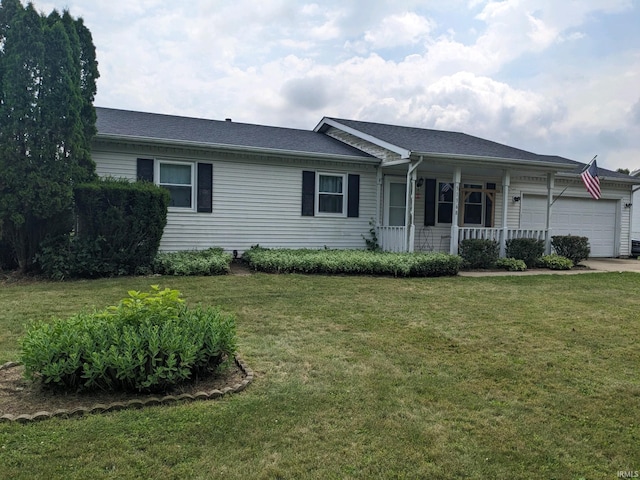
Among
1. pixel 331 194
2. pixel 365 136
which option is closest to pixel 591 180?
pixel 365 136

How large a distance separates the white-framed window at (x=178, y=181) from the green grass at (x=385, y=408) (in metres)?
4.57

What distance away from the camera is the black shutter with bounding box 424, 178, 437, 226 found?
12633 mm

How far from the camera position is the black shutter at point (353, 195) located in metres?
12.0

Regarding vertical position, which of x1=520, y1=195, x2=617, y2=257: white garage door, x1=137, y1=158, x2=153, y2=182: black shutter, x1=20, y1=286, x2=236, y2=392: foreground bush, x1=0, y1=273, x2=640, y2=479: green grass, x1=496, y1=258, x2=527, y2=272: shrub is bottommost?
x1=0, y1=273, x2=640, y2=479: green grass

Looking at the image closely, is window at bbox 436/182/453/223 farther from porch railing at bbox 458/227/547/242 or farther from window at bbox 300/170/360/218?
window at bbox 300/170/360/218

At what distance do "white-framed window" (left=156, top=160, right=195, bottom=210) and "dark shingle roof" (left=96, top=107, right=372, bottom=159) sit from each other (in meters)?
0.65

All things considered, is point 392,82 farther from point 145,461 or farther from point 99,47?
point 145,461

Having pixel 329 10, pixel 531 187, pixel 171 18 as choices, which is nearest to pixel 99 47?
pixel 171 18

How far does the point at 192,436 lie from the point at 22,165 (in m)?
7.03

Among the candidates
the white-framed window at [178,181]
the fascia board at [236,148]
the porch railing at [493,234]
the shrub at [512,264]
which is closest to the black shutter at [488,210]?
the porch railing at [493,234]

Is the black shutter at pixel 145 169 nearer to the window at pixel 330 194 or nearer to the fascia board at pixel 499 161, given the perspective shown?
the window at pixel 330 194

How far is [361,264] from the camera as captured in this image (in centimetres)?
939

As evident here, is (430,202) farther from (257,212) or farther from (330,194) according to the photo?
(257,212)

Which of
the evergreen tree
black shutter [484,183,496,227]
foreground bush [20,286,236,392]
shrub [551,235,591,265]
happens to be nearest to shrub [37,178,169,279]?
the evergreen tree
